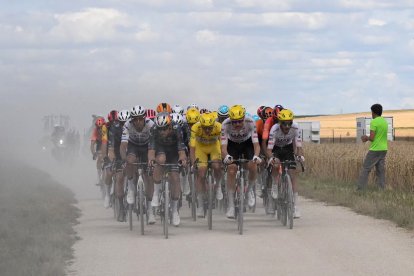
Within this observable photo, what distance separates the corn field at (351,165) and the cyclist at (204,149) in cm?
720

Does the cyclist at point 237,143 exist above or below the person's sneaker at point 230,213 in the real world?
above

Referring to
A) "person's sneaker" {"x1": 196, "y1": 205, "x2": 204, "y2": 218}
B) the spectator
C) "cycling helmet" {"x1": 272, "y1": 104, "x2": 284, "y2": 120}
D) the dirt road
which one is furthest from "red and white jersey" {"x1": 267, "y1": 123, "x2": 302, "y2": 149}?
the spectator

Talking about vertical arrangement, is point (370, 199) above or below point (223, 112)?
below

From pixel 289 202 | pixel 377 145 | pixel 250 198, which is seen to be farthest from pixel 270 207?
pixel 377 145

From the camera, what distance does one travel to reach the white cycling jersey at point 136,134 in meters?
16.2

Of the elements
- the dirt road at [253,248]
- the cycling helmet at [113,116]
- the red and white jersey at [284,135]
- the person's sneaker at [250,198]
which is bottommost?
the dirt road at [253,248]

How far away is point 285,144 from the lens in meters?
16.2

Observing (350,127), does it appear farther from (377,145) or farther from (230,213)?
(230,213)

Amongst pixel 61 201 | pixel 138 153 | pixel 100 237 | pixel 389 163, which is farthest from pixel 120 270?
pixel 389 163

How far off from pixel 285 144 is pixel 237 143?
34.1 inches

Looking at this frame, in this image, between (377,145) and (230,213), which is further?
(377,145)

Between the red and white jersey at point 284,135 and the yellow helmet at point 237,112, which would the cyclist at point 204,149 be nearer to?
the yellow helmet at point 237,112

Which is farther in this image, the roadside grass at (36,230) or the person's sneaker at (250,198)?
the person's sneaker at (250,198)

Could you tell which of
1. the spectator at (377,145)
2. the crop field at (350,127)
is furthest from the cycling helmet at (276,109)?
the crop field at (350,127)
